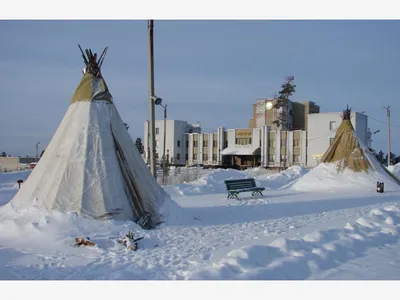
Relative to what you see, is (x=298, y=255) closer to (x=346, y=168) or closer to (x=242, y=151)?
(x=346, y=168)

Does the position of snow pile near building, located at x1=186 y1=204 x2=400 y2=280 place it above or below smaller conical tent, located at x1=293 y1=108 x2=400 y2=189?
below

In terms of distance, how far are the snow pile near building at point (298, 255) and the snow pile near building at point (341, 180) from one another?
34.0 feet

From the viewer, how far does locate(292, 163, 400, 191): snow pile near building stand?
698 inches

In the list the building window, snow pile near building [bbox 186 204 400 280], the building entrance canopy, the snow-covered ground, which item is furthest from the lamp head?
the building window

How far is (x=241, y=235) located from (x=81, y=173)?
3827 millimetres

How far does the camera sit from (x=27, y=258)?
19.9ft

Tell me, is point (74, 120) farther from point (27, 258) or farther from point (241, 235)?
point (241, 235)

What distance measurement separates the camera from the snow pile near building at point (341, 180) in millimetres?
17719

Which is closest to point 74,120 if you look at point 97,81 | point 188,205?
point 97,81

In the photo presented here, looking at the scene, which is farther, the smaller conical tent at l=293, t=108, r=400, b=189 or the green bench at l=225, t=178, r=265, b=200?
the smaller conical tent at l=293, t=108, r=400, b=189

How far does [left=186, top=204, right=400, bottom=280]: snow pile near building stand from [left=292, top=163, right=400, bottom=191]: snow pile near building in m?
10.4

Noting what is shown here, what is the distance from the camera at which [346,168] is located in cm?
1884

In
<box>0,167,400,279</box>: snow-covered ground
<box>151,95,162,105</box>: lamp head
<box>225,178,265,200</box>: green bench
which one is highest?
<box>151,95,162,105</box>: lamp head

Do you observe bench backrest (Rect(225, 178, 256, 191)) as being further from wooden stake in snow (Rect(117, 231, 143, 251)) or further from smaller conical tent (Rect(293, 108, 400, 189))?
wooden stake in snow (Rect(117, 231, 143, 251))
